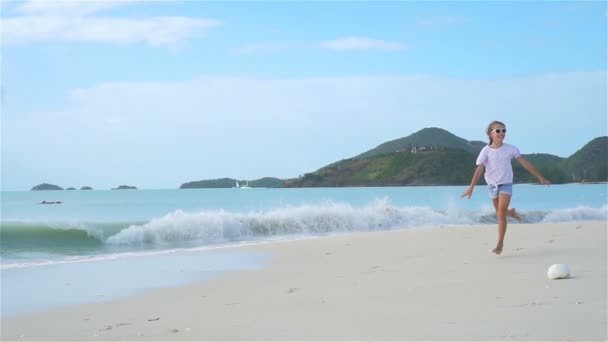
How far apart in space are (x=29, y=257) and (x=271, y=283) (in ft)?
21.9

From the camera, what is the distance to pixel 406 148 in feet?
254

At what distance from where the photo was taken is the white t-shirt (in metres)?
8.05

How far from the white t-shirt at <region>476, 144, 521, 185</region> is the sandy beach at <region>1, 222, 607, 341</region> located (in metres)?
1.01

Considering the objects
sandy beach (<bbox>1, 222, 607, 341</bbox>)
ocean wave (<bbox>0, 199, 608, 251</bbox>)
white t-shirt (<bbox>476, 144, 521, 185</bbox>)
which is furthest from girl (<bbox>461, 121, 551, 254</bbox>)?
ocean wave (<bbox>0, 199, 608, 251</bbox>)

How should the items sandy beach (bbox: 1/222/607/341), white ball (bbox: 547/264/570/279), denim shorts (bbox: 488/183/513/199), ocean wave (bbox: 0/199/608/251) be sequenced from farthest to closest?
ocean wave (bbox: 0/199/608/251) < denim shorts (bbox: 488/183/513/199) < white ball (bbox: 547/264/570/279) < sandy beach (bbox: 1/222/607/341)

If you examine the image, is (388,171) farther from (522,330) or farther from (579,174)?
(522,330)

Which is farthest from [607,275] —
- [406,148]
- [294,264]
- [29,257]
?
[406,148]

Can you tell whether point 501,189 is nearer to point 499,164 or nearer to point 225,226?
point 499,164

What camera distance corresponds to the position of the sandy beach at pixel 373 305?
4.38 meters

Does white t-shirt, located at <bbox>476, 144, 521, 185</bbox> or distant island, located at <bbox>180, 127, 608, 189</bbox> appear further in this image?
distant island, located at <bbox>180, 127, 608, 189</bbox>

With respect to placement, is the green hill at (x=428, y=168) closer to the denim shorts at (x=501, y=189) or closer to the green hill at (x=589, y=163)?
the green hill at (x=589, y=163)

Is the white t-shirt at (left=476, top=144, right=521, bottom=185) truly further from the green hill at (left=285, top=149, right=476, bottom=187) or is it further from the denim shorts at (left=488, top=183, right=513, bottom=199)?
the green hill at (left=285, top=149, right=476, bottom=187)

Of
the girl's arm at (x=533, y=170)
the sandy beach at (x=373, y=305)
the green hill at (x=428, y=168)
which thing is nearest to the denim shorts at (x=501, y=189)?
the girl's arm at (x=533, y=170)

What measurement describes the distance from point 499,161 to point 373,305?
355 centimetres
